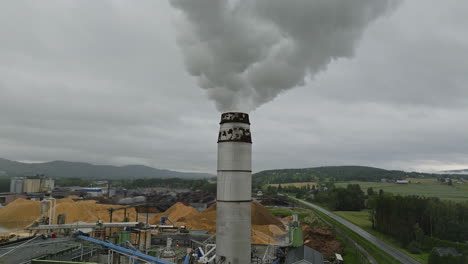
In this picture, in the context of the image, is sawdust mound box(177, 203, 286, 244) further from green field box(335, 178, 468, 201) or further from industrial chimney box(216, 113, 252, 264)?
green field box(335, 178, 468, 201)

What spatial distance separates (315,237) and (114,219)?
107ft

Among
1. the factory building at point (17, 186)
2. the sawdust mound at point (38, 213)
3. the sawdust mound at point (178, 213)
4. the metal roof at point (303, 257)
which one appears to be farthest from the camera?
the factory building at point (17, 186)

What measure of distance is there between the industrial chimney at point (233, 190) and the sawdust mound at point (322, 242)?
84.5 ft

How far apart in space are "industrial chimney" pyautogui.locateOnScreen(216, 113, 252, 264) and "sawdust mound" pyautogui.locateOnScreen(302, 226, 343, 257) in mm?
25764

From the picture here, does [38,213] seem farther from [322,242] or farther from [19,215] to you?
[322,242]

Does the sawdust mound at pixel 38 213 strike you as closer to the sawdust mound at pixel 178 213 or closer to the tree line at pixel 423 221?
the sawdust mound at pixel 178 213

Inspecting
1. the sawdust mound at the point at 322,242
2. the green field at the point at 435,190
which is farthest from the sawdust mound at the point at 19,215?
the green field at the point at 435,190

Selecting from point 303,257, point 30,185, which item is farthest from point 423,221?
point 30,185

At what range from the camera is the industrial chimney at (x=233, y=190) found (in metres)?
13.0

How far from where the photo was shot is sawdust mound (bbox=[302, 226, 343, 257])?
37.0 metres

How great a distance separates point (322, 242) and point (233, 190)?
32.3m

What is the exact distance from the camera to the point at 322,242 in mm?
40656

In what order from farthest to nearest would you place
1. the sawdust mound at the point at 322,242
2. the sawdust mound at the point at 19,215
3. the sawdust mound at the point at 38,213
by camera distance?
the sawdust mound at the point at 19,215, the sawdust mound at the point at 38,213, the sawdust mound at the point at 322,242

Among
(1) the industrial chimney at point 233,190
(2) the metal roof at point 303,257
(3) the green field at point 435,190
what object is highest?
(1) the industrial chimney at point 233,190
